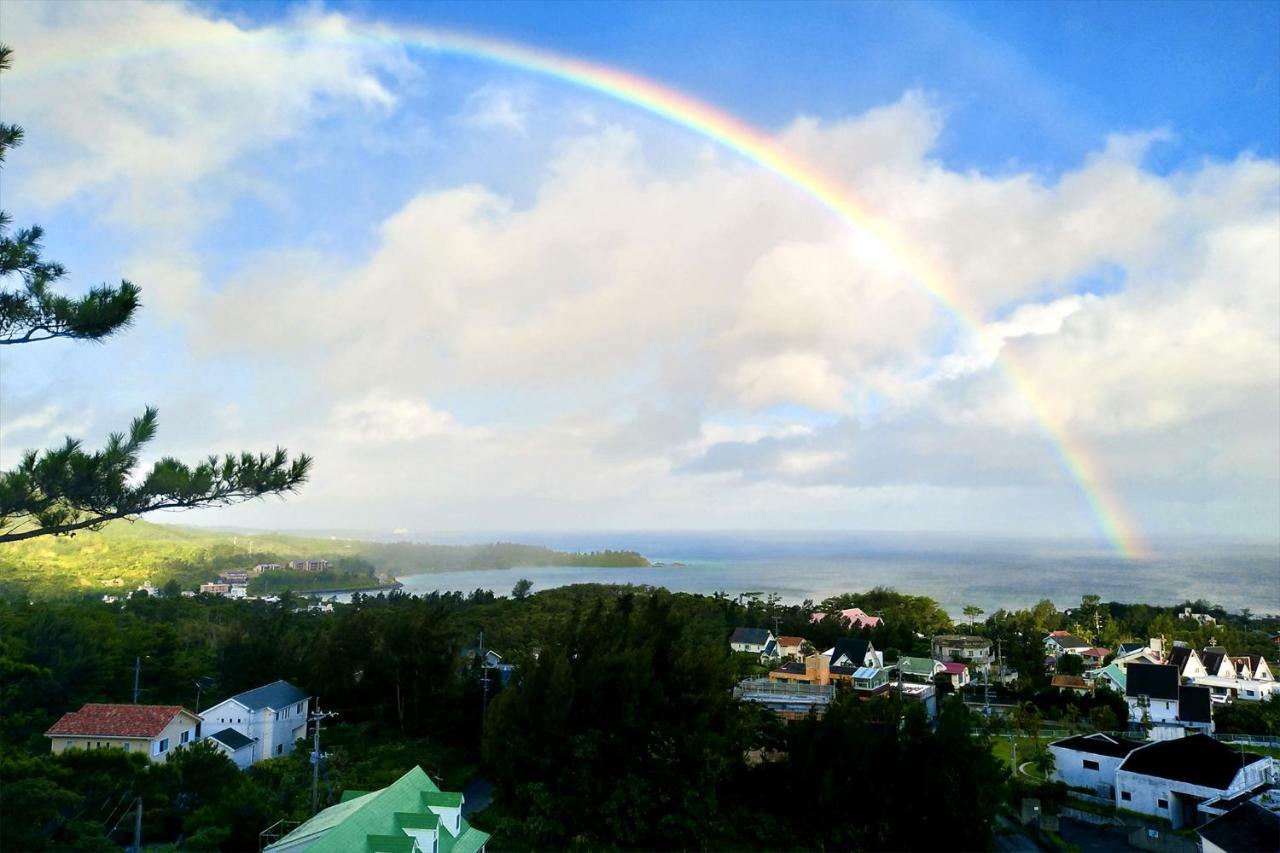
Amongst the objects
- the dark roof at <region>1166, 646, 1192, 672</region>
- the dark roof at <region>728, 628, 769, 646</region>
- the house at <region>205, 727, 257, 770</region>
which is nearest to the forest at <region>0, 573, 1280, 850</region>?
the house at <region>205, 727, 257, 770</region>

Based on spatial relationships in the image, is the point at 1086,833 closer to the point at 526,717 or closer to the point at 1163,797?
the point at 1163,797

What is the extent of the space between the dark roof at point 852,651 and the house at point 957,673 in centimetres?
254

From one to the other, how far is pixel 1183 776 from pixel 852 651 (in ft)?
40.3

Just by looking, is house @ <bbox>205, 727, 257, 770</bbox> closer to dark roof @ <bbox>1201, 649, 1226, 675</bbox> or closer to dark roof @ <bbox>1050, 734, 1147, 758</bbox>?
dark roof @ <bbox>1050, 734, 1147, 758</bbox>

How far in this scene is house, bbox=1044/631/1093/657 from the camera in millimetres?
29297

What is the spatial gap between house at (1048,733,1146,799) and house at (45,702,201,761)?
14885mm

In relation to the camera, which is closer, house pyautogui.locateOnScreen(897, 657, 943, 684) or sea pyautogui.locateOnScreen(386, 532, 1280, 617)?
house pyautogui.locateOnScreen(897, 657, 943, 684)

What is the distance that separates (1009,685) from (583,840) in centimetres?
1713

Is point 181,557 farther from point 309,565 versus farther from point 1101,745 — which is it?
point 1101,745

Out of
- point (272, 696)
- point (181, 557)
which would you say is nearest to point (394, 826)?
point (272, 696)

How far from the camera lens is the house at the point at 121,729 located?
11430 mm

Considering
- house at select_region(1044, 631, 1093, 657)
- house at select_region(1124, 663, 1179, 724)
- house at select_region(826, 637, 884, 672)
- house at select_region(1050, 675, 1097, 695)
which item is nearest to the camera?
house at select_region(1124, 663, 1179, 724)

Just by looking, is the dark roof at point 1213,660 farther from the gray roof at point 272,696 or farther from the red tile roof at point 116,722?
the red tile roof at point 116,722

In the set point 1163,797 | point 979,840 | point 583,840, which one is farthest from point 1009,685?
point 583,840
